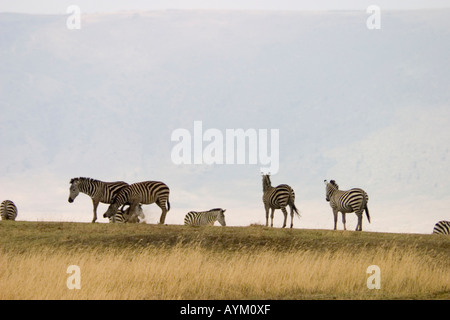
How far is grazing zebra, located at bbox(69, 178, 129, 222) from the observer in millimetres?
39281

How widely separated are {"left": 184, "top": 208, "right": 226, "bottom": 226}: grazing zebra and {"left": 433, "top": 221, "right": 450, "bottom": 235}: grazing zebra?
976 centimetres

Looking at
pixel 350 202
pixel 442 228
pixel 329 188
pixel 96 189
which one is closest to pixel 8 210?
pixel 96 189

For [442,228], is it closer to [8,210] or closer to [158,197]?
[158,197]

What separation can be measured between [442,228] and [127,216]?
14410mm

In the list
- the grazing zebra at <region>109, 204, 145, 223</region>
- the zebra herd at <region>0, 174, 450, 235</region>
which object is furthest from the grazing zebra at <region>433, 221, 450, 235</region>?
the grazing zebra at <region>109, 204, 145, 223</region>

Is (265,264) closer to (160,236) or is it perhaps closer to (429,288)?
(429,288)

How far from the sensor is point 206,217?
45.3m

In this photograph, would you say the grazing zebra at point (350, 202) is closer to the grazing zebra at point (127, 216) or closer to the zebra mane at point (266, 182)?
the zebra mane at point (266, 182)

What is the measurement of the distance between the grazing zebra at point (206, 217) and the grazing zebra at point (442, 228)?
976cm
